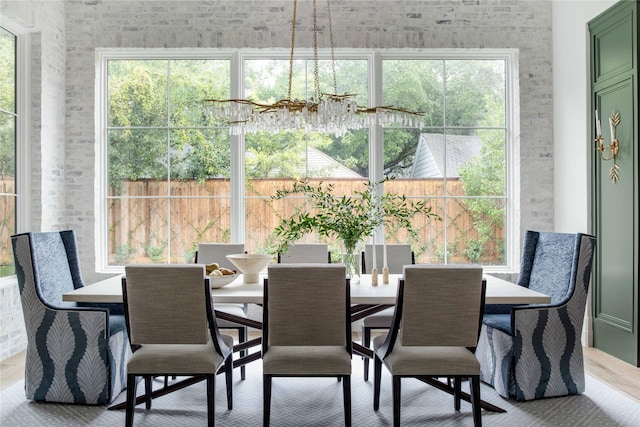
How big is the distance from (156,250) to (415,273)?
3.57 metres

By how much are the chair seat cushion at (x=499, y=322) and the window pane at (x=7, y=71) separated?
4.35 m

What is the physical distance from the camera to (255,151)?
5609 mm

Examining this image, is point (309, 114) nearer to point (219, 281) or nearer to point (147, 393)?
point (219, 281)

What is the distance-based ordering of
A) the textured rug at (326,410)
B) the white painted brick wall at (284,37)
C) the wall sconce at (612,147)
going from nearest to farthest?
the textured rug at (326,410) < the wall sconce at (612,147) < the white painted brick wall at (284,37)

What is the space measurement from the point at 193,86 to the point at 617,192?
13.3 ft

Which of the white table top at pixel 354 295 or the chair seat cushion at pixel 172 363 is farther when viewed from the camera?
the white table top at pixel 354 295

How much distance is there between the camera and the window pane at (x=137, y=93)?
5578 mm

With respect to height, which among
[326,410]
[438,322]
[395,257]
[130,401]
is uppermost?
[395,257]

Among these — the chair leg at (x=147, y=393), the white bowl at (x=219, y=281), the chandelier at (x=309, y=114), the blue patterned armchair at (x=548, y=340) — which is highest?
the chandelier at (x=309, y=114)

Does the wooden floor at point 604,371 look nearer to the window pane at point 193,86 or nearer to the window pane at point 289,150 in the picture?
the window pane at point 289,150

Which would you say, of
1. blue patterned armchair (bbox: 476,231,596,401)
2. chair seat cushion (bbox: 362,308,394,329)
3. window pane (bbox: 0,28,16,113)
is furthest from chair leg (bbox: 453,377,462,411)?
window pane (bbox: 0,28,16,113)

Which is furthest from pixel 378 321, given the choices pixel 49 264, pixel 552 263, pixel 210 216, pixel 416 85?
pixel 416 85

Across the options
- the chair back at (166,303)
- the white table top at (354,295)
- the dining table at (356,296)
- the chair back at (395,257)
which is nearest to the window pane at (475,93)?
the chair back at (395,257)

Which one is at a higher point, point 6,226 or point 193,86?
point 193,86
